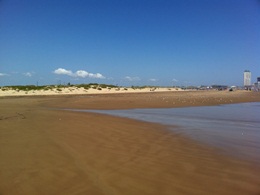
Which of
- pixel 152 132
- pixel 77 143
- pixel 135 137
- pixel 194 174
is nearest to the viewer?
pixel 194 174

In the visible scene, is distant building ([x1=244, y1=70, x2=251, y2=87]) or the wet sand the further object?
distant building ([x1=244, y1=70, x2=251, y2=87])

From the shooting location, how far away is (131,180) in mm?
4320

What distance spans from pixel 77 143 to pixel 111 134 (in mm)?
1580

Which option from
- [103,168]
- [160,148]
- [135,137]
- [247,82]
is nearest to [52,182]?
[103,168]

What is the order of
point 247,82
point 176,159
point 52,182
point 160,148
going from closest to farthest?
point 52,182 < point 176,159 < point 160,148 < point 247,82

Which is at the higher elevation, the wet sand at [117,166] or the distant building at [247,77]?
the distant building at [247,77]

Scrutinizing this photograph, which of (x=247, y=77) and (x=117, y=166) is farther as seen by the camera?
(x=247, y=77)

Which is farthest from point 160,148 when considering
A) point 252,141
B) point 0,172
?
point 0,172

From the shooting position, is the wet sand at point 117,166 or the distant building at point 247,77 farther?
the distant building at point 247,77

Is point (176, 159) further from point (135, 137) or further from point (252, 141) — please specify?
point (252, 141)

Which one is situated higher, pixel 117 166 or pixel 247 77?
pixel 247 77

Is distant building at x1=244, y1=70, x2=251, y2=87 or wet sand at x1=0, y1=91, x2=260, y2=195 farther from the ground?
distant building at x1=244, y1=70, x2=251, y2=87

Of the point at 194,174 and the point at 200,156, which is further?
the point at 200,156

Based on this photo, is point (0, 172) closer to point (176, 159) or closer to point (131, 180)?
point (131, 180)
